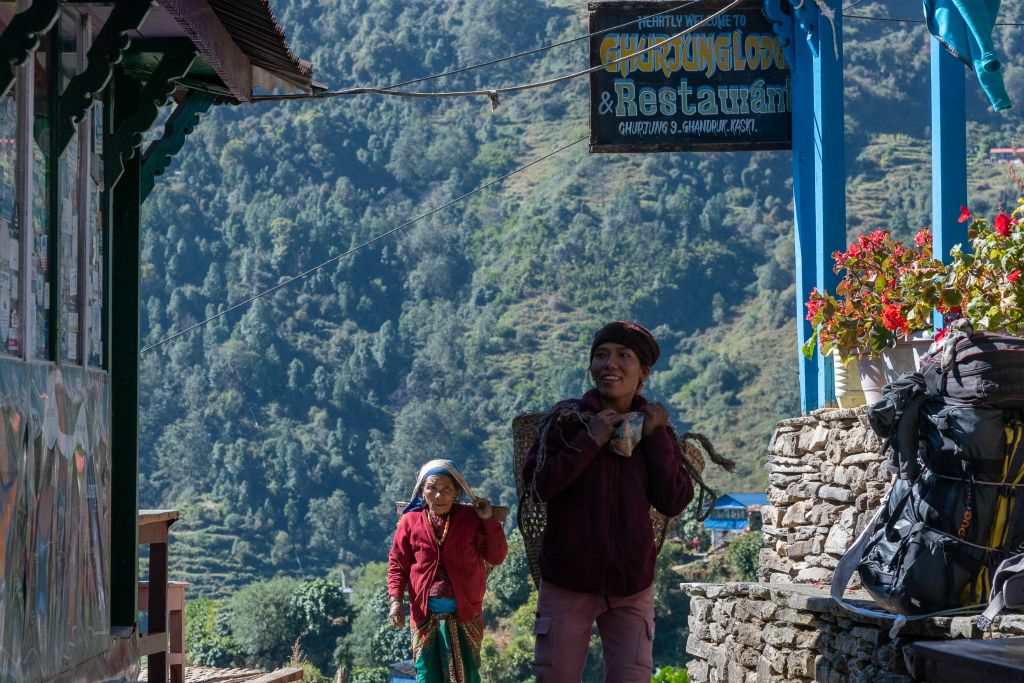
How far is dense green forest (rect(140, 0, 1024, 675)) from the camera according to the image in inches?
2901

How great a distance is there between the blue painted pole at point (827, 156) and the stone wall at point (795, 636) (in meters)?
1.97

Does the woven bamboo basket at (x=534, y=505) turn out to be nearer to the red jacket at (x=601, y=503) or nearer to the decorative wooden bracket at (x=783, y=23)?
the red jacket at (x=601, y=503)

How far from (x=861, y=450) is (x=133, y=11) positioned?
4694 mm

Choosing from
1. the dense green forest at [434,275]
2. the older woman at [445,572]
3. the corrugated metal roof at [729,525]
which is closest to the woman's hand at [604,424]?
the older woman at [445,572]

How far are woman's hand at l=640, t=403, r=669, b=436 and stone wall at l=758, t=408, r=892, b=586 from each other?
3195 mm

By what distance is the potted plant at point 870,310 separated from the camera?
781 cm

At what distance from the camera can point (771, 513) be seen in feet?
28.6

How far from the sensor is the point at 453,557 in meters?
5.91

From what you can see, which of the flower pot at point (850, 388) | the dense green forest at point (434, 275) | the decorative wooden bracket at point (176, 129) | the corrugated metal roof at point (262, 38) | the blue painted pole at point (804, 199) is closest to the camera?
the corrugated metal roof at point (262, 38)

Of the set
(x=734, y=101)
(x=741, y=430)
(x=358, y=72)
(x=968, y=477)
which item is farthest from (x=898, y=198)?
(x=968, y=477)

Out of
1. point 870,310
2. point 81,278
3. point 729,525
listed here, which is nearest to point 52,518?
point 81,278

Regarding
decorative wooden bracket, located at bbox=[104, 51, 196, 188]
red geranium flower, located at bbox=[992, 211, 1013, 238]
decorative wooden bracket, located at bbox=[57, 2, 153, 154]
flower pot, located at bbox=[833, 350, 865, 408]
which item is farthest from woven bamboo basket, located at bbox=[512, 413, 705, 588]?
flower pot, located at bbox=[833, 350, 865, 408]

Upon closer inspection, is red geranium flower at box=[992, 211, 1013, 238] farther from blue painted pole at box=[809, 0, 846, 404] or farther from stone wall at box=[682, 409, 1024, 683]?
blue painted pole at box=[809, 0, 846, 404]

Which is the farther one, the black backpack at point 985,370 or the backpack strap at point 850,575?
the backpack strap at point 850,575
